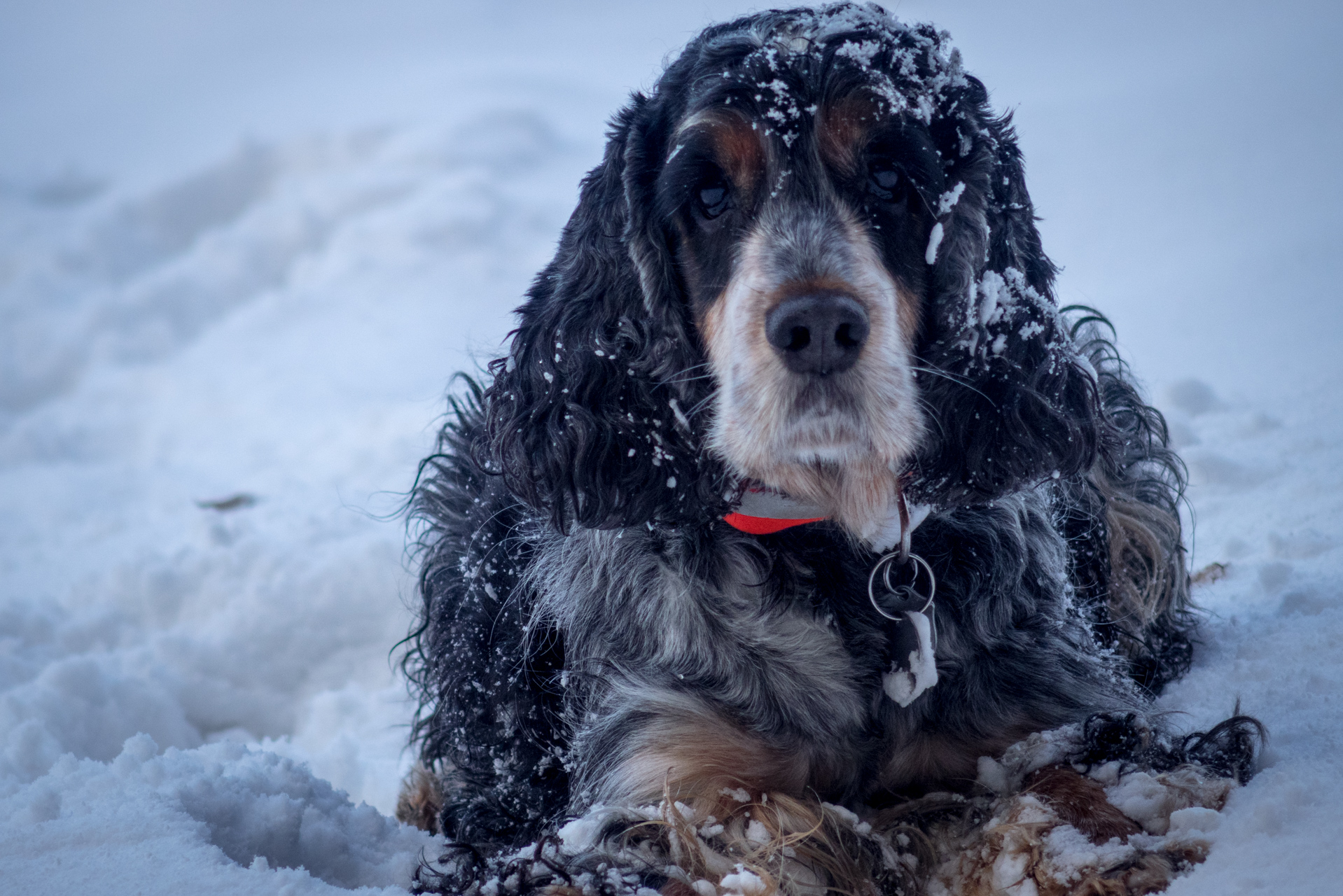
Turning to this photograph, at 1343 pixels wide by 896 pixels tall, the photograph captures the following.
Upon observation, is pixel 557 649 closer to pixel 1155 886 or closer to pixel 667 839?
pixel 667 839

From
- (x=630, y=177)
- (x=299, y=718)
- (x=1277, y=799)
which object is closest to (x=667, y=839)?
(x=1277, y=799)

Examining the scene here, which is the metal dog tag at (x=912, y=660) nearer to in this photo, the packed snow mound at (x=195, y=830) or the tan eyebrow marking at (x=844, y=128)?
the tan eyebrow marking at (x=844, y=128)

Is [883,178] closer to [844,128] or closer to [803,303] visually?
[844,128]

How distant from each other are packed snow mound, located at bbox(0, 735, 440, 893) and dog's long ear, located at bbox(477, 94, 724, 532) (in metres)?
0.89

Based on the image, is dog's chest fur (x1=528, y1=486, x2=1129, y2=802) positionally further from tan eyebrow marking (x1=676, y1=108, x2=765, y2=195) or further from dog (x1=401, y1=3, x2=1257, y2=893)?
tan eyebrow marking (x1=676, y1=108, x2=765, y2=195)

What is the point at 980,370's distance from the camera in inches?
89.0

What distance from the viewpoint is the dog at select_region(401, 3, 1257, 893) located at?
208 cm

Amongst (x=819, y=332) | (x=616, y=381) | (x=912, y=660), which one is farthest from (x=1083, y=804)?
(x=616, y=381)

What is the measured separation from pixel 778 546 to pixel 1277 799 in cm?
104

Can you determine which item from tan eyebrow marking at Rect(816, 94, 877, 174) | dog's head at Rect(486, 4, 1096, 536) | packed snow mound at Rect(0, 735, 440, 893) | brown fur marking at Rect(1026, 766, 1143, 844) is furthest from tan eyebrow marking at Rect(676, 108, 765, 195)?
packed snow mound at Rect(0, 735, 440, 893)

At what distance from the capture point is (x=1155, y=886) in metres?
1.75

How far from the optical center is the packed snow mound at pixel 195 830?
1.99 meters

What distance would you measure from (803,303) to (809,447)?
0.29 metres

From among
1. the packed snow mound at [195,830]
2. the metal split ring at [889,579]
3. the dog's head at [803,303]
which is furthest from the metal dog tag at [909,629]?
the packed snow mound at [195,830]
